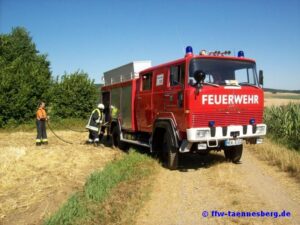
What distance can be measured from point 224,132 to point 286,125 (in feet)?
26.3

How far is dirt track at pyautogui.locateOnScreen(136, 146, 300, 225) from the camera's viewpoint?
5793 mm

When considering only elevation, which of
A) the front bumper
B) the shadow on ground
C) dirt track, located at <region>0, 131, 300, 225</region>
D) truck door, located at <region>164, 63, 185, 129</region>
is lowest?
dirt track, located at <region>0, 131, 300, 225</region>

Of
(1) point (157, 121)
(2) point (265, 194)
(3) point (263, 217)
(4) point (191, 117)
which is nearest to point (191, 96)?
(4) point (191, 117)

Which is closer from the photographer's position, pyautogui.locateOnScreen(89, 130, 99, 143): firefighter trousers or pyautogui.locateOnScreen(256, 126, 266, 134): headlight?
pyautogui.locateOnScreen(256, 126, 266, 134): headlight

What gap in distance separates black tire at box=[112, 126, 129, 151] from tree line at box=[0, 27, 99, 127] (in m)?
13.3

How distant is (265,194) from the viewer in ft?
23.0

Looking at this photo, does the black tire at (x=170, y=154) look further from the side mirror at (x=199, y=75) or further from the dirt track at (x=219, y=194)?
the side mirror at (x=199, y=75)

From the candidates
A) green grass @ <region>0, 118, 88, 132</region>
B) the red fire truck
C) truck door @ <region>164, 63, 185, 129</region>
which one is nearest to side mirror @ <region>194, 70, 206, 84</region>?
the red fire truck

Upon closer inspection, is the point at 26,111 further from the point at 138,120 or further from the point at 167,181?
the point at 167,181

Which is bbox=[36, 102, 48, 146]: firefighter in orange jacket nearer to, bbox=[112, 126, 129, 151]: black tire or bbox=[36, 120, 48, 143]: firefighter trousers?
bbox=[36, 120, 48, 143]: firefighter trousers

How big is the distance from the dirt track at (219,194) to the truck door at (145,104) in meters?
1.79

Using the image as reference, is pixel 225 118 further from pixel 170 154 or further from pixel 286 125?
pixel 286 125

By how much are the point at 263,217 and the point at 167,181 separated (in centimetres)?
283

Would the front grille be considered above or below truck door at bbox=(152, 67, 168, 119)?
below
